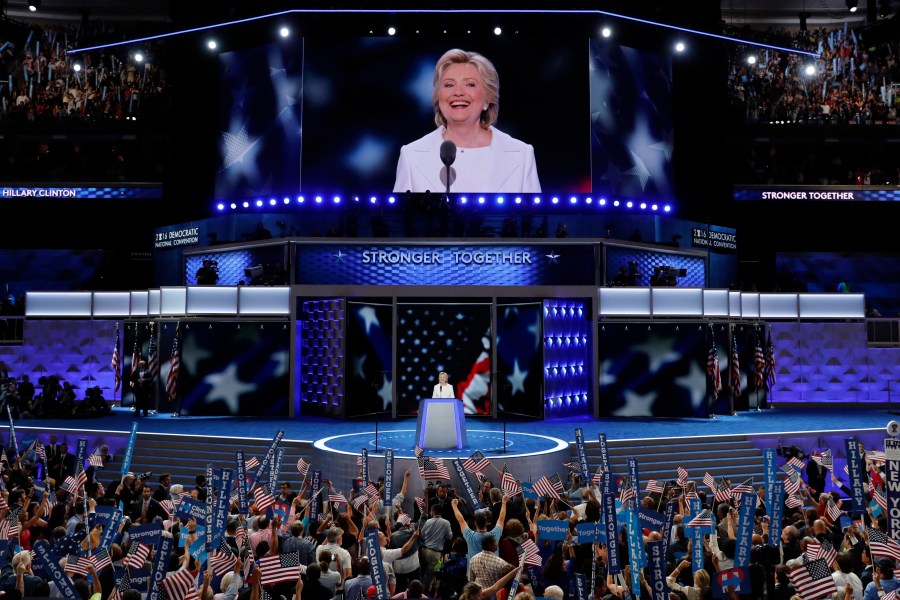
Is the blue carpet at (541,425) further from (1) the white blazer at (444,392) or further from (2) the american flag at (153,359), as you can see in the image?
(1) the white blazer at (444,392)

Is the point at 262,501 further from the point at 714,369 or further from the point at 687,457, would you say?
the point at 714,369

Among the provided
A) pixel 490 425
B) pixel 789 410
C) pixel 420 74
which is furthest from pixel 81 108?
pixel 789 410

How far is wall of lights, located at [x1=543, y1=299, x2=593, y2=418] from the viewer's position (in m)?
23.0

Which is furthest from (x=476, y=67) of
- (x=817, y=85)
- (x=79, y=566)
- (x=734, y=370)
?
(x=79, y=566)

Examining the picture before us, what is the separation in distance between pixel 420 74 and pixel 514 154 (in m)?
3.67

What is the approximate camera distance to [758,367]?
25719 mm

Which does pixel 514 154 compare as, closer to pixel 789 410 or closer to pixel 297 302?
pixel 297 302

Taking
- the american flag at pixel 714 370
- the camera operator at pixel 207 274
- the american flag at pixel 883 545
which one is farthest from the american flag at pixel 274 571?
the camera operator at pixel 207 274

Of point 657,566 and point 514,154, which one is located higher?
point 514,154

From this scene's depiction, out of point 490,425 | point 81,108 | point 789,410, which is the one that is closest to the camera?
point 490,425

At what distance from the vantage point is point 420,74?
89.5ft

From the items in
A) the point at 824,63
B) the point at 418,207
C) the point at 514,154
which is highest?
the point at 824,63

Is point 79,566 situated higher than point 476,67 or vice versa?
point 476,67

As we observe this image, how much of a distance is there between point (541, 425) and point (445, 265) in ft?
16.7
